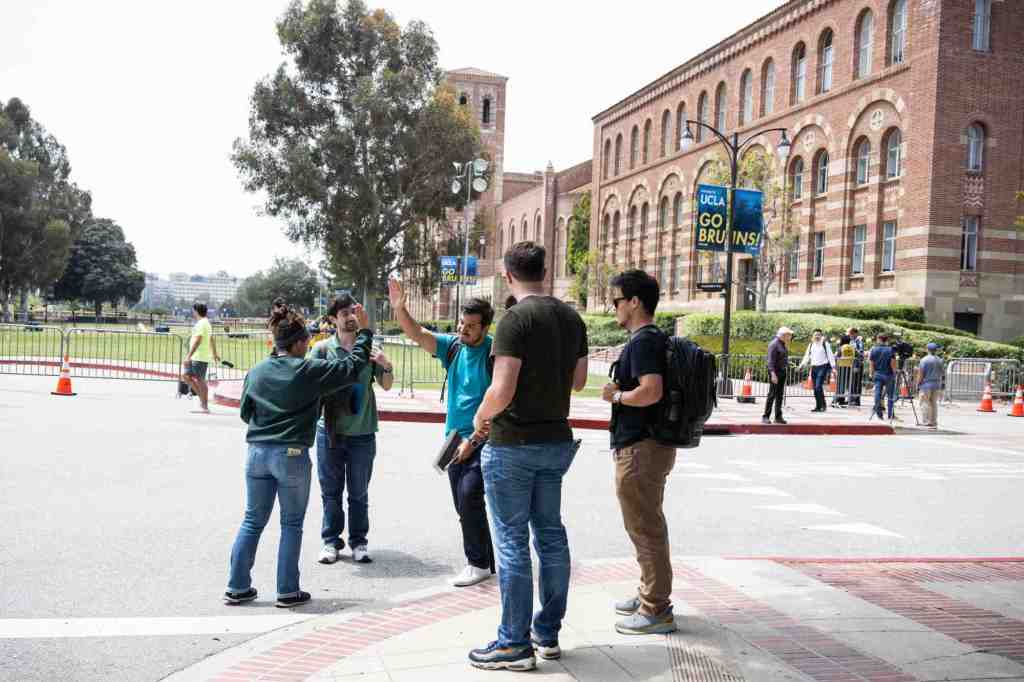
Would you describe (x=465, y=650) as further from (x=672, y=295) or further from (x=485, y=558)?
(x=672, y=295)

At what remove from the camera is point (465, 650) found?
4531 mm

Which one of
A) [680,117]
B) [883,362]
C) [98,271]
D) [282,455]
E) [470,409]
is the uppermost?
[680,117]

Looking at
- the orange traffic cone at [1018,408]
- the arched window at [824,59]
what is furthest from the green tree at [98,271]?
the orange traffic cone at [1018,408]

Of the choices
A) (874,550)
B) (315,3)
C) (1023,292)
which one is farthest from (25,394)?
(315,3)

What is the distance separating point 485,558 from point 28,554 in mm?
3192

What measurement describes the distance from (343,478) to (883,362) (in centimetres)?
1550

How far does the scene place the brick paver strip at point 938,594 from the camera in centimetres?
488

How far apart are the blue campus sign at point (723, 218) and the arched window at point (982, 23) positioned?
46.4 feet

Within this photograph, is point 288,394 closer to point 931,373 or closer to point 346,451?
point 346,451

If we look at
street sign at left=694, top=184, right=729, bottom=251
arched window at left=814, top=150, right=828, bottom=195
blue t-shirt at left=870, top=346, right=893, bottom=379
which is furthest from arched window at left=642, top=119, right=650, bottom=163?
blue t-shirt at left=870, top=346, right=893, bottom=379

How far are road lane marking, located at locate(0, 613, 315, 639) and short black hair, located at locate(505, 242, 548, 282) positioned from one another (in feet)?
7.78

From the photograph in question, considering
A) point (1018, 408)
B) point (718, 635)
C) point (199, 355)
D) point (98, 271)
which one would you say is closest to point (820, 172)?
point (1018, 408)

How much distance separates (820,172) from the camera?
3719 cm

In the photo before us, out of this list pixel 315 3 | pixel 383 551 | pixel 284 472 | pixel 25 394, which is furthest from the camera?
pixel 315 3
